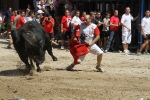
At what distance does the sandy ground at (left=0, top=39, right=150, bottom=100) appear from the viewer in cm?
887

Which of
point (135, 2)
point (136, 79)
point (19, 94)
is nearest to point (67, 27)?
point (135, 2)

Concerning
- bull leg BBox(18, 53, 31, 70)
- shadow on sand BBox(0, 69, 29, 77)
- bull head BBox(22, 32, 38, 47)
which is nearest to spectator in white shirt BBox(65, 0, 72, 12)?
shadow on sand BBox(0, 69, 29, 77)

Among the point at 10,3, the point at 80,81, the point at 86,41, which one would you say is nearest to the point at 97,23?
the point at 86,41

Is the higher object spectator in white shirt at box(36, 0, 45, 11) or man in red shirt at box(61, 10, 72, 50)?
spectator in white shirt at box(36, 0, 45, 11)

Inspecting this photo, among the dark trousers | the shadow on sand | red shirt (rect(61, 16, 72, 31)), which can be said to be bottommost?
the dark trousers

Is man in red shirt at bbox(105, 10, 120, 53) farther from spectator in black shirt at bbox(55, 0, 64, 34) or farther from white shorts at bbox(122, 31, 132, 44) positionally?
spectator in black shirt at bbox(55, 0, 64, 34)

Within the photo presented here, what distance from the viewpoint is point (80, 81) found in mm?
10602

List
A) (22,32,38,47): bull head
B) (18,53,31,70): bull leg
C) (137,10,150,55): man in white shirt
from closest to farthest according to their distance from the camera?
(22,32,38,47): bull head < (18,53,31,70): bull leg < (137,10,150,55): man in white shirt

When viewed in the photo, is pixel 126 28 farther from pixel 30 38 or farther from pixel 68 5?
pixel 30 38

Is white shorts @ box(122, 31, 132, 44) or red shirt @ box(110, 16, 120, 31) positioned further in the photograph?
red shirt @ box(110, 16, 120, 31)

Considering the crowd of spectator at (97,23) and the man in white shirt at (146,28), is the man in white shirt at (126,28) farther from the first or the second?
the man in white shirt at (146,28)

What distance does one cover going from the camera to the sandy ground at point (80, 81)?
887 centimetres

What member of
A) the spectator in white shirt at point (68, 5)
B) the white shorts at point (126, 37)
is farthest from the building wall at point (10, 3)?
the white shorts at point (126, 37)

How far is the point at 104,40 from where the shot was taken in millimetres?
18125
